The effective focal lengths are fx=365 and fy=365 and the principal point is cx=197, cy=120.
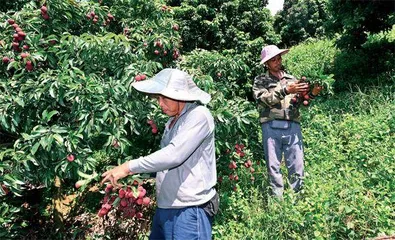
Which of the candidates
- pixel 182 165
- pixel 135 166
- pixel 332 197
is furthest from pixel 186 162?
pixel 332 197

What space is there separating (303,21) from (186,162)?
1983 cm

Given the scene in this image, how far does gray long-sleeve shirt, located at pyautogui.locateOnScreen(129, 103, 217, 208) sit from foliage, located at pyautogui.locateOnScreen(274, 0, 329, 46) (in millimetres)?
19090

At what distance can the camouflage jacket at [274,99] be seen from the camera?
3.05 meters

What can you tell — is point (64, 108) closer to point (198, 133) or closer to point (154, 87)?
point (154, 87)

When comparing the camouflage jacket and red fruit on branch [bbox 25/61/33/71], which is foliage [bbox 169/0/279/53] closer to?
the camouflage jacket

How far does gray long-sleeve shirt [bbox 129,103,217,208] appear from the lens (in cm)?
168

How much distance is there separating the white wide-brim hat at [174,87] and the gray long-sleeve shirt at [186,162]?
0.21ft

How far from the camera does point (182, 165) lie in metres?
1.80

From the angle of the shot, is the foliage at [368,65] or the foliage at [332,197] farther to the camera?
the foliage at [368,65]

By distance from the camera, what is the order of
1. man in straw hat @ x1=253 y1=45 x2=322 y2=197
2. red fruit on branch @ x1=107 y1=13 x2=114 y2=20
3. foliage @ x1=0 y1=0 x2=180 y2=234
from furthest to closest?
red fruit on branch @ x1=107 y1=13 x2=114 y2=20, man in straw hat @ x1=253 y1=45 x2=322 y2=197, foliage @ x1=0 y1=0 x2=180 y2=234

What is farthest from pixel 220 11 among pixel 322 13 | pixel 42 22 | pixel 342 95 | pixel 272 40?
pixel 322 13

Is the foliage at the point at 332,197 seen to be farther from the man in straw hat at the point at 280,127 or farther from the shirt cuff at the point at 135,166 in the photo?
the shirt cuff at the point at 135,166

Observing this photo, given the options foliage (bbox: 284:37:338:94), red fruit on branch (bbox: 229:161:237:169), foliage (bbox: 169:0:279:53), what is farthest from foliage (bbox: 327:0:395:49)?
red fruit on branch (bbox: 229:161:237:169)

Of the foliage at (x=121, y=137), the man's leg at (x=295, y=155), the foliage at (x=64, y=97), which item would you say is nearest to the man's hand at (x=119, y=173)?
the foliage at (x=121, y=137)
